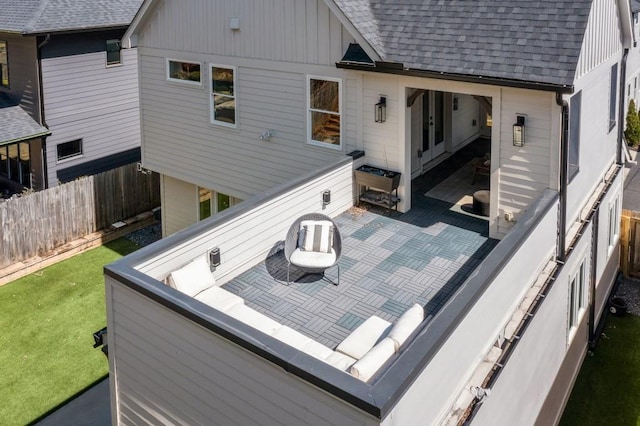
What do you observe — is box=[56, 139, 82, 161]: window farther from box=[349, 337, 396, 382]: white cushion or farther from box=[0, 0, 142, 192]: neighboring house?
box=[349, 337, 396, 382]: white cushion

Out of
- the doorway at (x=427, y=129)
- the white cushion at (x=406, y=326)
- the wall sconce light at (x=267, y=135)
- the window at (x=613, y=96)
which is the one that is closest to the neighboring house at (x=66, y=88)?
the wall sconce light at (x=267, y=135)

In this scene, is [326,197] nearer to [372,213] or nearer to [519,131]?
[372,213]

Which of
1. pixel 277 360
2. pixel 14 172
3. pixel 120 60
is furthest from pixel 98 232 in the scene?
pixel 277 360

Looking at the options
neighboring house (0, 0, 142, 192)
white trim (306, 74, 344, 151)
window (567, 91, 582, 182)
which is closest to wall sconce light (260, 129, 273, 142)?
white trim (306, 74, 344, 151)

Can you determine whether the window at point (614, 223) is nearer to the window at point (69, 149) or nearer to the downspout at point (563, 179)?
the downspout at point (563, 179)

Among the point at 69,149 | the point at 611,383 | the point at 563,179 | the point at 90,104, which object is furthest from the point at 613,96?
the point at 69,149
